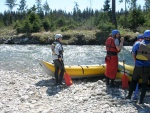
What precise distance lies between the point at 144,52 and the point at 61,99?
241cm

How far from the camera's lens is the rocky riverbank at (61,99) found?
17.0 feet

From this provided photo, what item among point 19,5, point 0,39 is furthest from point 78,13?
point 0,39

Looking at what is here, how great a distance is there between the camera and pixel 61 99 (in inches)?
235

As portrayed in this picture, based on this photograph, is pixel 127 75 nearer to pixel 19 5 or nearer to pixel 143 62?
pixel 143 62

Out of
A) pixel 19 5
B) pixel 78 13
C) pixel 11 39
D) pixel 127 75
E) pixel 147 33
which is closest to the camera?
pixel 147 33

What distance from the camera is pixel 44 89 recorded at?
6.89 metres

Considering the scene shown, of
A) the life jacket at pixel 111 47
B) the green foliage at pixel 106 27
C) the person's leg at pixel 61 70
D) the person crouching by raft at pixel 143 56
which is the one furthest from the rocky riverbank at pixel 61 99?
the green foliage at pixel 106 27

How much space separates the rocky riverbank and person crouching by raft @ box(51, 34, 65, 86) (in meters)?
0.35

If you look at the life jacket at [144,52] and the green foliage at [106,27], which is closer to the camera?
the life jacket at [144,52]

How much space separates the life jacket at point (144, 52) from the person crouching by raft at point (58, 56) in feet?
8.86

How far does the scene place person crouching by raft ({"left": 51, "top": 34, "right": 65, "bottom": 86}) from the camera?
7.14 m

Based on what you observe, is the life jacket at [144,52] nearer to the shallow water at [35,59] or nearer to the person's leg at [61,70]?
the person's leg at [61,70]

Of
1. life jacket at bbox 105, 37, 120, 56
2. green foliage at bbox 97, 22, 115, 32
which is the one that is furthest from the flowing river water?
green foliage at bbox 97, 22, 115, 32

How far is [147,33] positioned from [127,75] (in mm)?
2464
